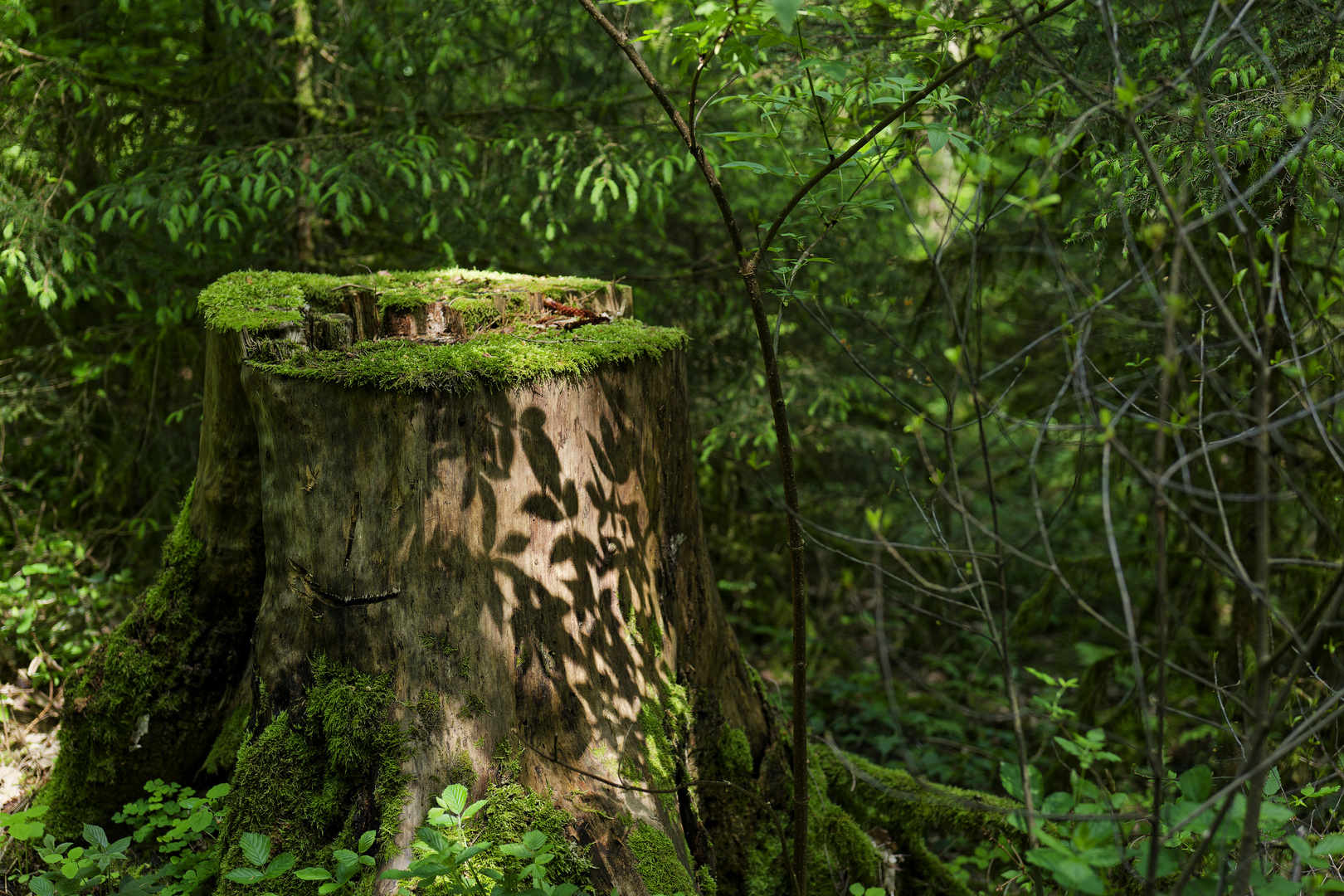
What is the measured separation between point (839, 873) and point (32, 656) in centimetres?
435

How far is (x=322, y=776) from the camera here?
261cm

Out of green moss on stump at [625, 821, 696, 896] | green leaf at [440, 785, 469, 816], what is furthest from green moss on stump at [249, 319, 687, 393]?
green moss on stump at [625, 821, 696, 896]

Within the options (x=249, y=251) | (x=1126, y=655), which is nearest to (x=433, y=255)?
(x=249, y=251)

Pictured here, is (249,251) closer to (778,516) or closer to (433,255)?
(433,255)

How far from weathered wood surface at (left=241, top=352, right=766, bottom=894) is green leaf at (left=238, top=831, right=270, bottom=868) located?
41 cm

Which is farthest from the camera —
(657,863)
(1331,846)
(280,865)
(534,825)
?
(657,863)

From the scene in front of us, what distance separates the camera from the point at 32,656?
4.42m

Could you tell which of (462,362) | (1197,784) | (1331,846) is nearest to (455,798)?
(462,362)

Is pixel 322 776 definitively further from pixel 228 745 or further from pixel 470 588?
pixel 228 745

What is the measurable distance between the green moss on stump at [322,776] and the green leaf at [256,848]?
18cm

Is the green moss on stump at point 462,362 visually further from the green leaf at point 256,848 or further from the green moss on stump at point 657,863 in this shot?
the green moss on stump at point 657,863

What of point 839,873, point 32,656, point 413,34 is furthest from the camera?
point 413,34

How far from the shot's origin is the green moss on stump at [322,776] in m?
2.48

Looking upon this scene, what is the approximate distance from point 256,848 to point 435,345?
160 cm
